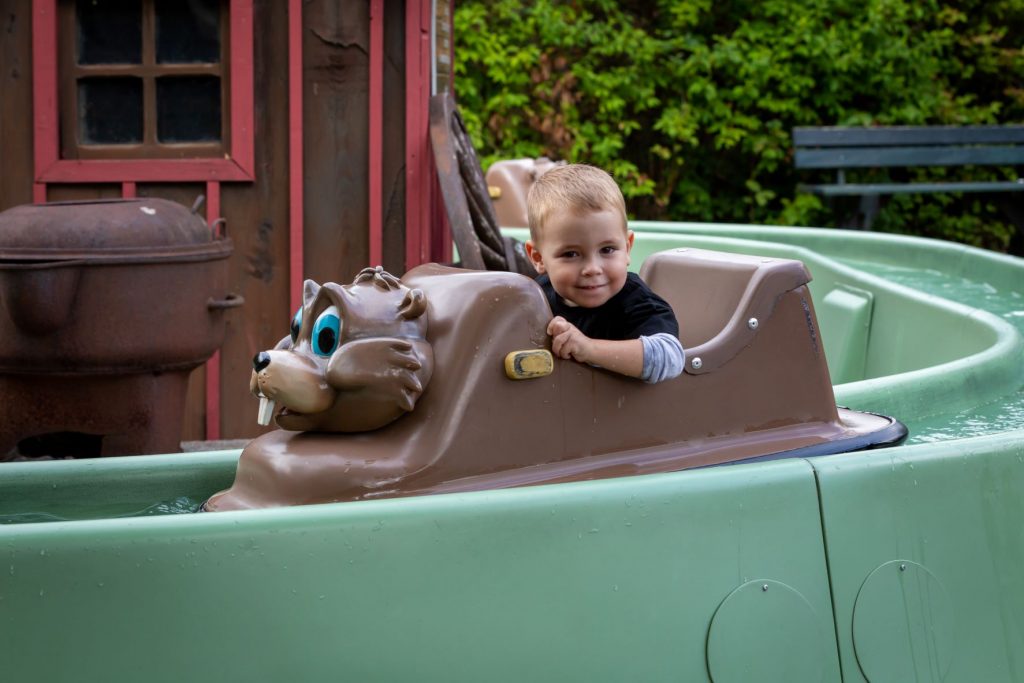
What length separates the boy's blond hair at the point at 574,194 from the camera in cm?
182

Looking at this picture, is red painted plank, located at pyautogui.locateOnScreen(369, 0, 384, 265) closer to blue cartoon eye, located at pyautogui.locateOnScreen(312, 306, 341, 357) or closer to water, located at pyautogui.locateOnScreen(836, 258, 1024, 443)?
water, located at pyautogui.locateOnScreen(836, 258, 1024, 443)

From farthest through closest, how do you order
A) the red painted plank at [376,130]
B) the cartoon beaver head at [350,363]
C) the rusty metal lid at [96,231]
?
the red painted plank at [376,130] → the rusty metal lid at [96,231] → the cartoon beaver head at [350,363]

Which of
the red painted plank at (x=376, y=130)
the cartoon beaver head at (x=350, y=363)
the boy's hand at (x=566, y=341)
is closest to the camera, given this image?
the cartoon beaver head at (x=350, y=363)

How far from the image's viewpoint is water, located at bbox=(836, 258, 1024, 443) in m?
2.41

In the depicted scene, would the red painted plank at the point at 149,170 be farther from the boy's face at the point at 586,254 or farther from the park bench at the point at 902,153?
the park bench at the point at 902,153

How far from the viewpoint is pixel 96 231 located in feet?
10.0

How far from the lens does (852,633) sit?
1735 mm

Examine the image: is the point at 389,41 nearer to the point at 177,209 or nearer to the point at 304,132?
the point at 304,132

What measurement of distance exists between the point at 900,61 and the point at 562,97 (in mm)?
2886

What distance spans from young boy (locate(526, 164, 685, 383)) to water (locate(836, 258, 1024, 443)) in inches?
28.2

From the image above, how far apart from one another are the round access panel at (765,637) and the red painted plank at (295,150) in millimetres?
2751

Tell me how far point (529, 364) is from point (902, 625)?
2.11 feet

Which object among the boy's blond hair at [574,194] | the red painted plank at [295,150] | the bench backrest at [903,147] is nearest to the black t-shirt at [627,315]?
the boy's blond hair at [574,194]

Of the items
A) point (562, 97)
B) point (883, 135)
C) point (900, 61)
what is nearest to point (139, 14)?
point (562, 97)
